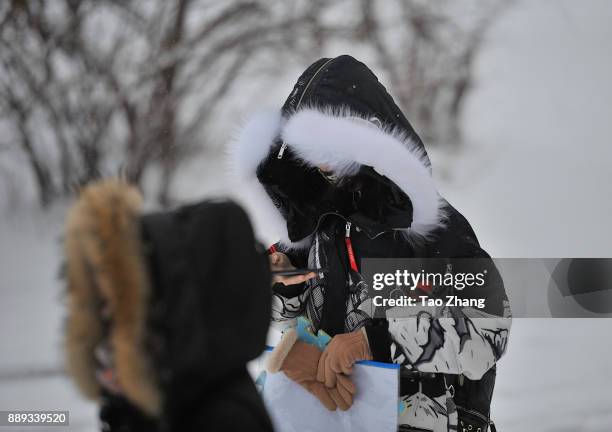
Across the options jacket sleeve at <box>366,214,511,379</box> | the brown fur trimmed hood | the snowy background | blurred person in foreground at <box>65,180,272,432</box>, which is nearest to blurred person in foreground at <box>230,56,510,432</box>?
jacket sleeve at <box>366,214,511,379</box>

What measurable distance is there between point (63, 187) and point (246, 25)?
1.79 metres

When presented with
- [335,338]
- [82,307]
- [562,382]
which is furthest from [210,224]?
[562,382]

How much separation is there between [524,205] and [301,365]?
3543 millimetres

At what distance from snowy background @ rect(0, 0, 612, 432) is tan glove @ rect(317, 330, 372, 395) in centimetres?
171

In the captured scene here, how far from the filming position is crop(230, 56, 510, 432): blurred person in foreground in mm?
1203

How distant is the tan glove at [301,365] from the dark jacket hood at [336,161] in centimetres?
30

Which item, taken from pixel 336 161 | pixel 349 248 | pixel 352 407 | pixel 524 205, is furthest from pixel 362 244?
pixel 524 205

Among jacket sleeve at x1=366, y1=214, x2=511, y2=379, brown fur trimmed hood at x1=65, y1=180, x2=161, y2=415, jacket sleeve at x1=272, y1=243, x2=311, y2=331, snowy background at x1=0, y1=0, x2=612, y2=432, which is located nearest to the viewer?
brown fur trimmed hood at x1=65, y1=180, x2=161, y2=415

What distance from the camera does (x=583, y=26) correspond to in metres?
4.98

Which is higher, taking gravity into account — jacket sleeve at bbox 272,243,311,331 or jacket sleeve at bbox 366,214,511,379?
jacket sleeve at bbox 272,243,311,331

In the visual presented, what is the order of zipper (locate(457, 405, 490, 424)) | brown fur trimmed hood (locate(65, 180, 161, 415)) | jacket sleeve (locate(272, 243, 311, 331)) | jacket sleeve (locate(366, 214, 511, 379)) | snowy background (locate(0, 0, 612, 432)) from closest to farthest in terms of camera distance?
1. brown fur trimmed hood (locate(65, 180, 161, 415))
2. jacket sleeve (locate(366, 214, 511, 379))
3. zipper (locate(457, 405, 490, 424))
4. jacket sleeve (locate(272, 243, 311, 331))
5. snowy background (locate(0, 0, 612, 432))

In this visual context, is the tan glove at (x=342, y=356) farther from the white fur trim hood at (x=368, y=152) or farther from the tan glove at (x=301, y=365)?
the white fur trim hood at (x=368, y=152)

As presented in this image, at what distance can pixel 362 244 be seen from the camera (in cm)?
139

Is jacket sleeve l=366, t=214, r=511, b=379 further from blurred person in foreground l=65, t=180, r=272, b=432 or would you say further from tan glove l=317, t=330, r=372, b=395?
blurred person in foreground l=65, t=180, r=272, b=432
